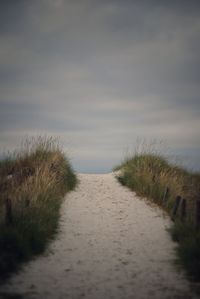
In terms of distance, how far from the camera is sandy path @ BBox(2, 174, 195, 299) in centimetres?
709

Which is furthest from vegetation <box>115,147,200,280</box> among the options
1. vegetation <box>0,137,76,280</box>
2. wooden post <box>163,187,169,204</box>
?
vegetation <box>0,137,76,280</box>

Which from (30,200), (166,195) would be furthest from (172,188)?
(30,200)

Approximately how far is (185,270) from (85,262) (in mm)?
2061

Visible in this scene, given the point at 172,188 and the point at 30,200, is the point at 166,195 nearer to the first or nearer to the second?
the point at 172,188

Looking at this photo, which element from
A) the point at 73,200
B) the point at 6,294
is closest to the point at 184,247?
the point at 6,294

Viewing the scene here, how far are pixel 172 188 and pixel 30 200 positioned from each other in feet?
16.7

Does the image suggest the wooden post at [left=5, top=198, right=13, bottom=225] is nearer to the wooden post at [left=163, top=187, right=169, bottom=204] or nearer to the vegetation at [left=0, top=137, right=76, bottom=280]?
the vegetation at [left=0, top=137, right=76, bottom=280]

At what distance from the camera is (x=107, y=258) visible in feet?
29.0

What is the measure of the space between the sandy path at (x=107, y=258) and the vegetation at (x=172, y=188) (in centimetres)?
34

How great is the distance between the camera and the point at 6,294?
673cm

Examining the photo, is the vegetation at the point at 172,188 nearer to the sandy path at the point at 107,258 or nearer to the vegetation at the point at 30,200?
the sandy path at the point at 107,258

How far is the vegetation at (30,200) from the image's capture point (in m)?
8.30

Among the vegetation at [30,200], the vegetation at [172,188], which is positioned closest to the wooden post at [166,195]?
the vegetation at [172,188]

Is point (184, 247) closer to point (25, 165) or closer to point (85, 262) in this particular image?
point (85, 262)
